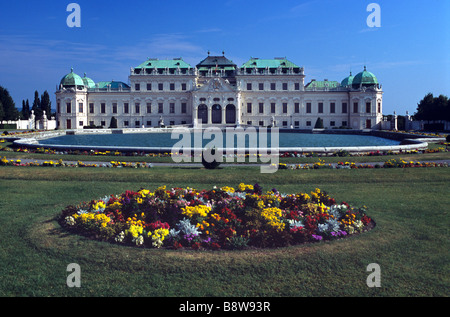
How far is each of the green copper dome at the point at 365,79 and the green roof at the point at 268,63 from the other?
13.3 metres

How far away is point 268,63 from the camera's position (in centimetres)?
8850

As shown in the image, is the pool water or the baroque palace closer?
the pool water

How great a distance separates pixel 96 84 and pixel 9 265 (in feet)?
291

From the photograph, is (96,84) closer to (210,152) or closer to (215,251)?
(210,152)

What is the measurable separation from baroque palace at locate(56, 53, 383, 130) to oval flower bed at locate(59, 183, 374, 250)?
73.5 metres

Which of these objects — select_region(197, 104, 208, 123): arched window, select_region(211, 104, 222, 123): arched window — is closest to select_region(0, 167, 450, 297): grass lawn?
select_region(197, 104, 208, 123): arched window

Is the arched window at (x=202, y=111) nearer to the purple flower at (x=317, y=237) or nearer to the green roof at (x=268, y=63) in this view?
the green roof at (x=268, y=63)

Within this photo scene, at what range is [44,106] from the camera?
330 ft

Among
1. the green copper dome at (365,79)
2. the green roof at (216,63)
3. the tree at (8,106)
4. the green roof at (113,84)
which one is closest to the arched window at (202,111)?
the green roof at (216,63)

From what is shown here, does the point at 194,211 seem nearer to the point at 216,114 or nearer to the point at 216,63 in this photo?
the point at 216,114

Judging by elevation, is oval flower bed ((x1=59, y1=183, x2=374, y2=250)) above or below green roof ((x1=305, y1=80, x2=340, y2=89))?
below

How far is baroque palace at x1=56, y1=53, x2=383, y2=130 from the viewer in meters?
85.6

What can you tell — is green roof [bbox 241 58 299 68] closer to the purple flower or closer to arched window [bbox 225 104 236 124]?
arched window [bbox 225 104 236 124]

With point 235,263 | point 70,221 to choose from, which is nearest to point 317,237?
point 235,263
